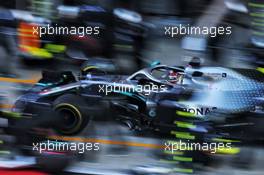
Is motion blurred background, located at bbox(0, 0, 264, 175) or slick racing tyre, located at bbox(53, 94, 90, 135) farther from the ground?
motion blurred background, located at bbox(0, 0, 264, 175)

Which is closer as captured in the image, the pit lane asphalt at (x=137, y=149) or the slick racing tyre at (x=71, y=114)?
the pit lane asphalt at (x=137, y=149)

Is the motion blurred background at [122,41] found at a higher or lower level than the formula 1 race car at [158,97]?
higher

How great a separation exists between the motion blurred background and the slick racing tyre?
0.16 ft

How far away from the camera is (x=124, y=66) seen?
197 centimetres

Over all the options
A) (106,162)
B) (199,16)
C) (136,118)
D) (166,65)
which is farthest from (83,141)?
(199,16)

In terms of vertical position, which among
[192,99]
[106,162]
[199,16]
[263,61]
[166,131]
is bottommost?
[106,162]

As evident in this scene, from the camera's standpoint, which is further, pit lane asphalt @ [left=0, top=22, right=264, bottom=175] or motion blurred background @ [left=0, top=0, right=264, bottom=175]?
motion blurred background @ [left=0, top=0, right=264, bottom=175]

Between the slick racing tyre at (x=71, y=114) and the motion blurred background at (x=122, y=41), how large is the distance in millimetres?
48

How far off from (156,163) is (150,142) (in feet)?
0.37

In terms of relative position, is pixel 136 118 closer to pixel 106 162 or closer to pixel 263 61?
pixel 106 162

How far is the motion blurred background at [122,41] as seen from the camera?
5.94 feet

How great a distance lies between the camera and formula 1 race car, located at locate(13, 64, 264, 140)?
1.69 metres

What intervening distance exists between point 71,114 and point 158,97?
35 cm

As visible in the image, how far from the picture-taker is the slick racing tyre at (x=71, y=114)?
178 cm
